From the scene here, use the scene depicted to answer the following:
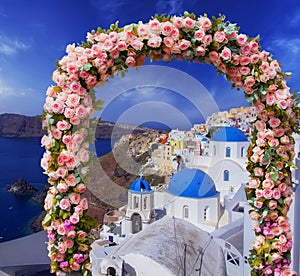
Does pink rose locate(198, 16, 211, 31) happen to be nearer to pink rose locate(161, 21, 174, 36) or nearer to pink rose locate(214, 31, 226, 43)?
pink rose locate(214, 31, 226, 43)

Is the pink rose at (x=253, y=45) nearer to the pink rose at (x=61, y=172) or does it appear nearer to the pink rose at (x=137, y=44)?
the pink rose at (x=137, y=44)

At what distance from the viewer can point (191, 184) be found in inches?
228

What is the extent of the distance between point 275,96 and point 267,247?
2.95 feet

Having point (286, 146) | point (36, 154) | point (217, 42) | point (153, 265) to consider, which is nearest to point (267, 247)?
point (286, 146)

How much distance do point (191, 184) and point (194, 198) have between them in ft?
0.91

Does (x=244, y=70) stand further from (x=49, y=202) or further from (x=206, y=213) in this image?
(x=206, y=213)

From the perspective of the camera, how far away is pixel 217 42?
1.67 metres

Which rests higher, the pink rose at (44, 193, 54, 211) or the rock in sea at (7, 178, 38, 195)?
the pink rose at (44, 193, 54, 211)

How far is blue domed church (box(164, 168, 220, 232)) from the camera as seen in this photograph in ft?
17.9

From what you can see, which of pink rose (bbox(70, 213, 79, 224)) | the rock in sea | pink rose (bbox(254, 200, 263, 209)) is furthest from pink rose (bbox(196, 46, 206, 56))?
the rock in sea

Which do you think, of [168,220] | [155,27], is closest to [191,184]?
[168,220]

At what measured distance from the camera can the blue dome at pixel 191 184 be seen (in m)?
5.39

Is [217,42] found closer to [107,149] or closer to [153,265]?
[107,149]

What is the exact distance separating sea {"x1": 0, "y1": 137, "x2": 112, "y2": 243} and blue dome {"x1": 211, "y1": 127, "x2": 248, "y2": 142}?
539 cm
